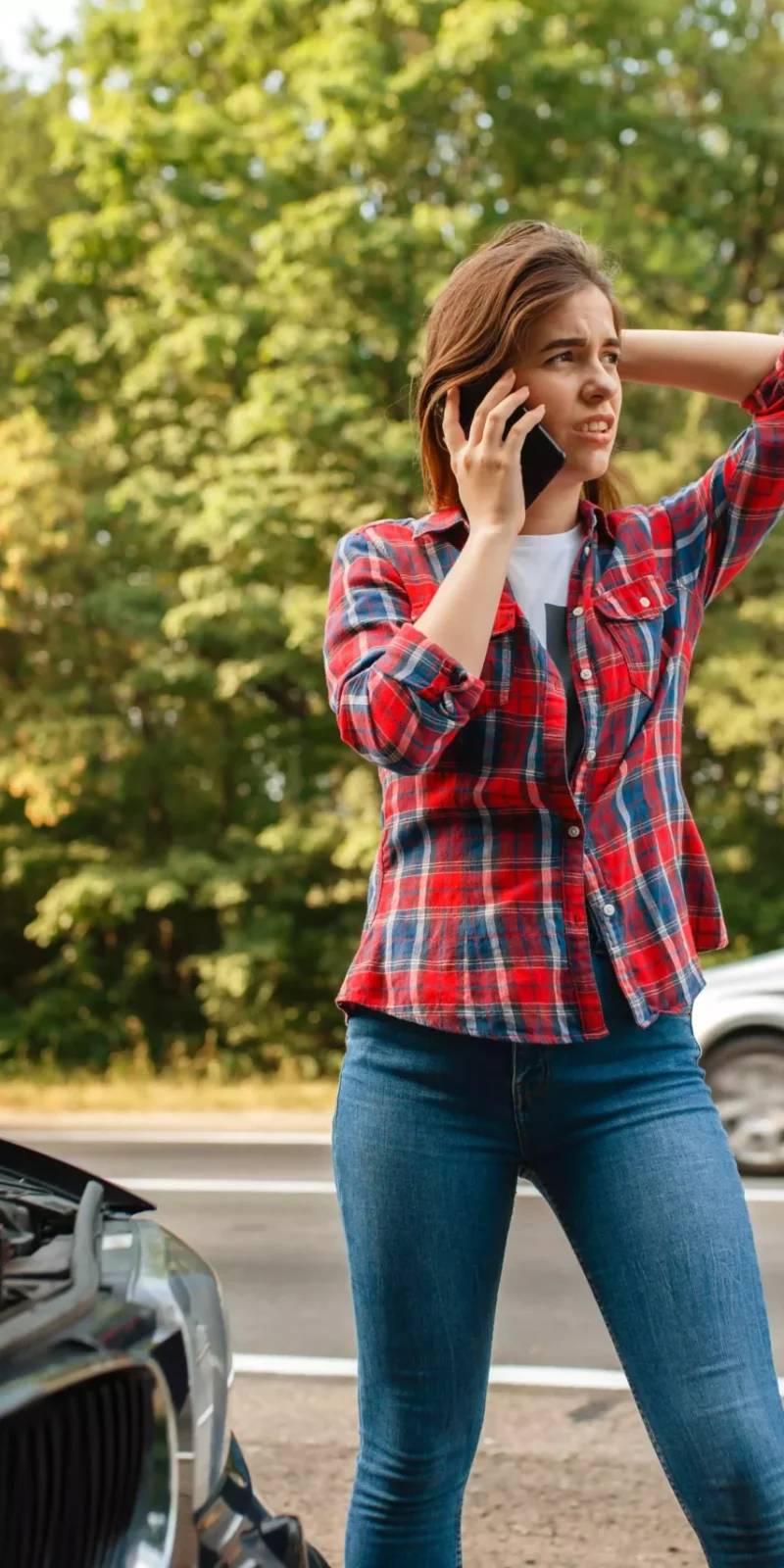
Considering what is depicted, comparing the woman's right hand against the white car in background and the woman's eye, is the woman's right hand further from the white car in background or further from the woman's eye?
the white car in background

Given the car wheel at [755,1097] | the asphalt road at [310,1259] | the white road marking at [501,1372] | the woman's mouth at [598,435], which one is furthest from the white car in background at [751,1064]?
the woman's mouth at [598,435]

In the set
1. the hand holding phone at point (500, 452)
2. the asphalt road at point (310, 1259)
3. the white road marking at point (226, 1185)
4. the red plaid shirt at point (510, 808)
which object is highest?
the hand holding phone at point (500, 452)

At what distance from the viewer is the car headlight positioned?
5.84ft

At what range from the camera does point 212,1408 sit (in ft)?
6.04

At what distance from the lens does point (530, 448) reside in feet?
6.19

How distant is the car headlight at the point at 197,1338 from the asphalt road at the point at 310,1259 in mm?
3263

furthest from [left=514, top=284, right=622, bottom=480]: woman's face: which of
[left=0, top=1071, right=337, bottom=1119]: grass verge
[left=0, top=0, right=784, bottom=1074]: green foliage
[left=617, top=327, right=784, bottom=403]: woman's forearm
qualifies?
[left=0, top=0, right=784, bottom=1074]: green foliage

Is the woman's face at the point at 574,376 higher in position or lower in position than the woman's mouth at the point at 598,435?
higher

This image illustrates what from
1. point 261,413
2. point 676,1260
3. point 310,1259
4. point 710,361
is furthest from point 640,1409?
point 261,413

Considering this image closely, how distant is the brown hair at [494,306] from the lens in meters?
1.89

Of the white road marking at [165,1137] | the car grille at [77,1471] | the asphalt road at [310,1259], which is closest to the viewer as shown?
the car grille at [77,1471]

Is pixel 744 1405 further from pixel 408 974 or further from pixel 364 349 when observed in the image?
pixel 364 349

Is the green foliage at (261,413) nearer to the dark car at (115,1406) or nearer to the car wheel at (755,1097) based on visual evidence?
the car wheel at (755,1097)

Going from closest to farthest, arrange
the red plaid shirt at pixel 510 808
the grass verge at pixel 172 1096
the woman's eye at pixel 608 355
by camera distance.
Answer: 1. the red plaid shirt at pixel 510 808
2. the woman's eye at pixel 608 355
3. the grass verge at pixel 172 1096
